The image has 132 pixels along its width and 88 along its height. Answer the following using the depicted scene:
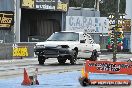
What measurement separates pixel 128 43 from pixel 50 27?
995cm

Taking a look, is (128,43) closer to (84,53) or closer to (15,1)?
(15,1)

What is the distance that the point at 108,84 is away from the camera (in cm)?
1486

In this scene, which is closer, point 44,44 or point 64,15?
point 44,44

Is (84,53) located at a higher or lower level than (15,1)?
lower

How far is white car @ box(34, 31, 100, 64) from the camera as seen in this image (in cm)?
2495

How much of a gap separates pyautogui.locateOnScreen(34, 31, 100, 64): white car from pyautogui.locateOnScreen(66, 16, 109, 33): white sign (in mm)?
28938

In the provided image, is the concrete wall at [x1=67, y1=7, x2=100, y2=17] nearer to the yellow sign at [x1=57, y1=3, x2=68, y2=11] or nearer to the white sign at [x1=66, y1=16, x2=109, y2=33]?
the white sign at [x1=66, y1=16, x2=109, y2=33]

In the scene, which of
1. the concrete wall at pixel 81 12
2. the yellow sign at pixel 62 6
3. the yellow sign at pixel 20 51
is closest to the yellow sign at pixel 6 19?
the yellow sign at pixel 20 51

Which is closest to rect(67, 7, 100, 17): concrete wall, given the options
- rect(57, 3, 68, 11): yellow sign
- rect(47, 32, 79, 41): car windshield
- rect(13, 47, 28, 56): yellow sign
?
rect(57, 3, 68, 11): yellow sign

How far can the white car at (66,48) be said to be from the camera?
25.0 metres

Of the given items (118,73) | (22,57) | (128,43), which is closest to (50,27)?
(128,43)

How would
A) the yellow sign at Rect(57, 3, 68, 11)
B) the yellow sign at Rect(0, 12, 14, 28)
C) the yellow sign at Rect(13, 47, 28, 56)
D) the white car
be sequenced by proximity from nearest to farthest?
the white car → the yellow sign at Rect(13, 47, 28, 56) → the yellow sign at Rect(0, 12, 14, 28) → the yellow sign at Rect(57, 3, 68, 11)

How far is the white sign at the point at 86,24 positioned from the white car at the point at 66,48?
28938 millimetres

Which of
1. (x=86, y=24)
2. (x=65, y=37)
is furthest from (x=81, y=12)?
(x=65, y=37)
